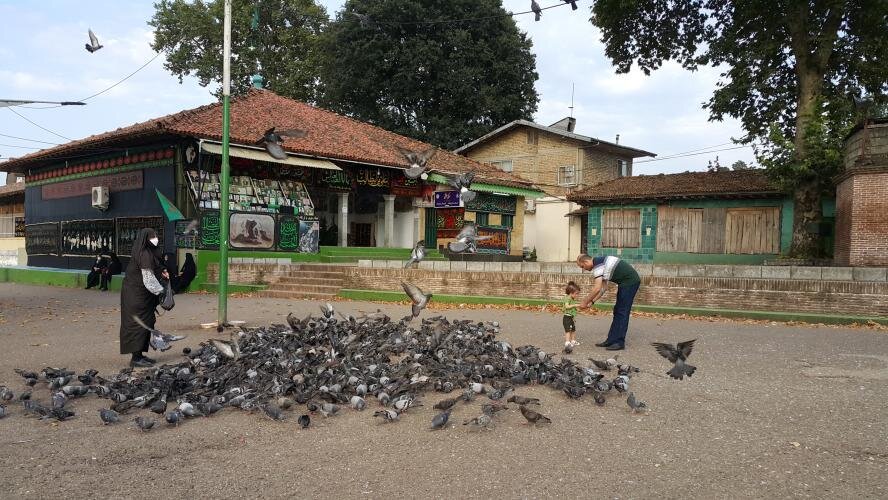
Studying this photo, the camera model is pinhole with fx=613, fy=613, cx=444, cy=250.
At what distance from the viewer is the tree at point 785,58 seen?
55.7 feet

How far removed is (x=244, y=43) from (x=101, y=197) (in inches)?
624

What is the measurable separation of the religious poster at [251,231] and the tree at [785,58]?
41.6 ft

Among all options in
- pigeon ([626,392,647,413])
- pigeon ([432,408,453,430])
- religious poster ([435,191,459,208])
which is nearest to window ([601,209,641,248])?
religious poster ([435,191,459,208])

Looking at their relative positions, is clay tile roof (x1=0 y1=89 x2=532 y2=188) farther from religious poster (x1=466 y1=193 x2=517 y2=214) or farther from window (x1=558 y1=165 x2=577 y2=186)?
window (x1=558 y1=165 x2=577 y2=186)

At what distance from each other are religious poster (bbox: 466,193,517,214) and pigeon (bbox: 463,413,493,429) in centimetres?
1956

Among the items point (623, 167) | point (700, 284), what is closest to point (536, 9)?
point (700, 284)

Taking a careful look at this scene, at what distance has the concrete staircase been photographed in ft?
52.1

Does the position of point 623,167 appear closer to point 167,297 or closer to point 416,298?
point 416,298

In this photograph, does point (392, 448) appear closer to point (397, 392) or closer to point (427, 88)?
point (397, 392)

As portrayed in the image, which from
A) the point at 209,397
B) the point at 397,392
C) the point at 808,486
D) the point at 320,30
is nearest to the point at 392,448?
the point at 397,392

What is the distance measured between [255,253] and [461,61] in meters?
17.1

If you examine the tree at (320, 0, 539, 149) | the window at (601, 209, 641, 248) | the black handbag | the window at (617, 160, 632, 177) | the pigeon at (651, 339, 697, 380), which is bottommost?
the pigeon at (651, 339, 697, 380)

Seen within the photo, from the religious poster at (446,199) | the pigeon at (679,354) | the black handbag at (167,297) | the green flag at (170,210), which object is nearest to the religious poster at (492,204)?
the religious poster at (446,199)

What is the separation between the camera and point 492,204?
25.7 metres
